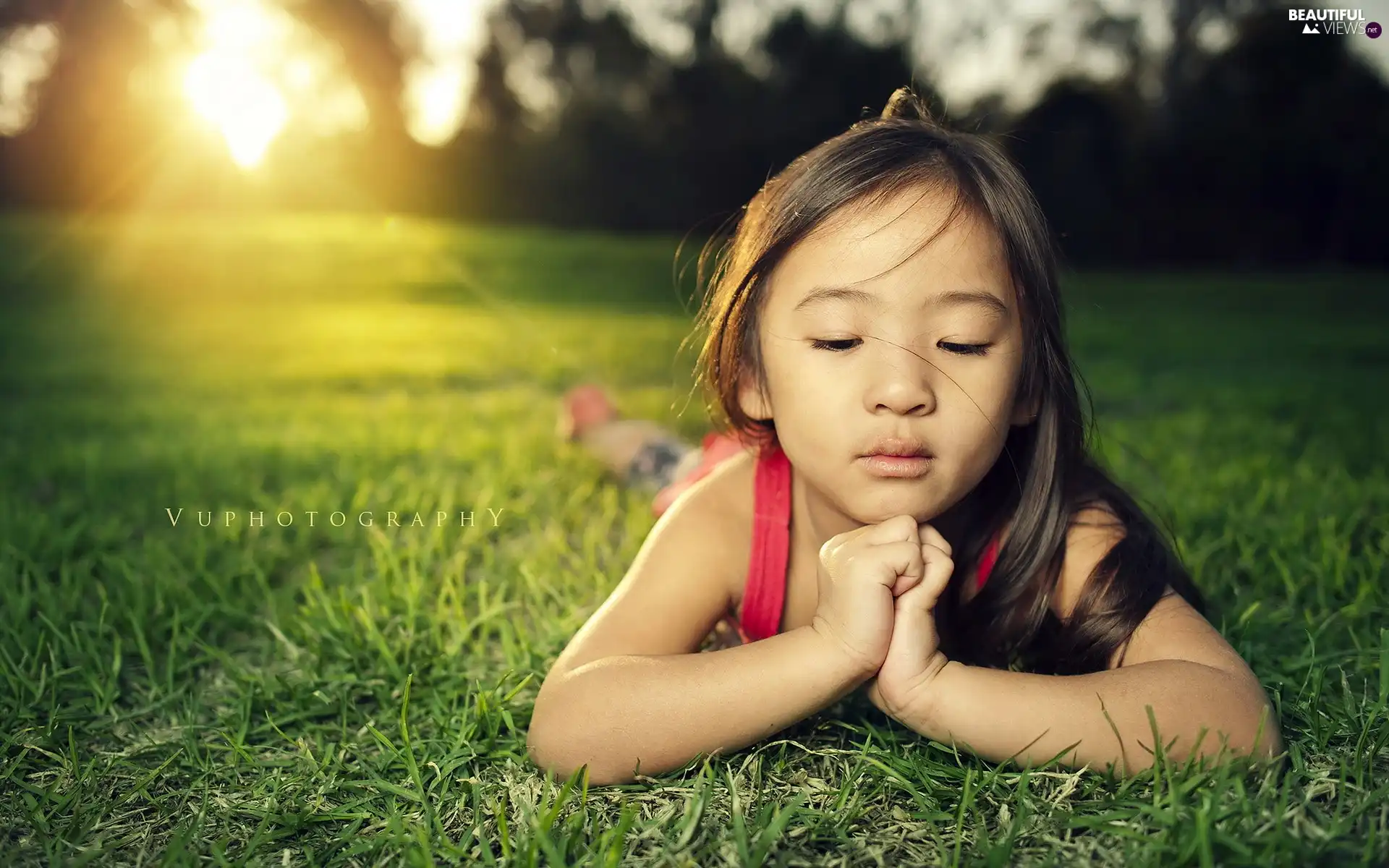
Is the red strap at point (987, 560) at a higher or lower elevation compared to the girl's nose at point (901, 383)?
lower

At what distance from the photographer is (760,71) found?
19609mm

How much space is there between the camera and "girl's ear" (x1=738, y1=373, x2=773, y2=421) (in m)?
1.86

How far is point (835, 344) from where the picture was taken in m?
1.63

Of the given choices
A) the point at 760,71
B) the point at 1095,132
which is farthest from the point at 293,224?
the point at 1095,132

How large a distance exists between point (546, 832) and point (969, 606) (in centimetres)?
92

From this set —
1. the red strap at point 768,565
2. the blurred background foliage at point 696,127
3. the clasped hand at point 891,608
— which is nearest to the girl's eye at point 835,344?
the clasped hand at point 891,608

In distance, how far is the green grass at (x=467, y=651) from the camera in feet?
4.68

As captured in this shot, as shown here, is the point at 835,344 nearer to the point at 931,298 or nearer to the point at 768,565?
the point at 931,298

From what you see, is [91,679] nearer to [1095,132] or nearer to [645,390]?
[645,390]

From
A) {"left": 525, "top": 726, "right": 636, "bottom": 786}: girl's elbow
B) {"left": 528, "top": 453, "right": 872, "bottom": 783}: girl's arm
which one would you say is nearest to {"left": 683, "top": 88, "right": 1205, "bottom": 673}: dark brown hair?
{"left": 528, "top": 453, "right": 872, "bottom": 783}: girl's arm

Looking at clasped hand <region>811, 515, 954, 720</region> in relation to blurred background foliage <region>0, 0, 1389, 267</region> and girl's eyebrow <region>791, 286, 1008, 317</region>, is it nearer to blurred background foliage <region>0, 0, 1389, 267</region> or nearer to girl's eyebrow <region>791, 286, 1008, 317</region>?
girl's eyebrow <region>791, 286, 1008, 317</region>

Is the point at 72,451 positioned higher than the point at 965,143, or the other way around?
the point at 965,143

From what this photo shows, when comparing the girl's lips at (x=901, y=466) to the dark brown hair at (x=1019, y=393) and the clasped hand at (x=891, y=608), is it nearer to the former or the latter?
the clasped hand at (x=891, y=608)

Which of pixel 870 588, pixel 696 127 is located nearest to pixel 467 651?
pixel 870 588
